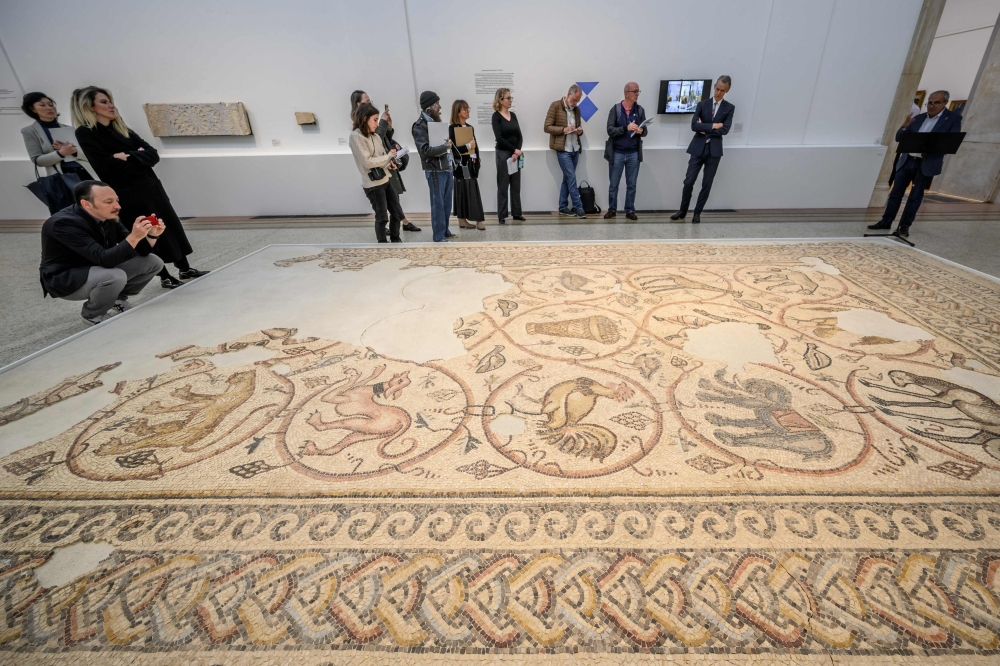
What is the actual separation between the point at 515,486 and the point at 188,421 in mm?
1588

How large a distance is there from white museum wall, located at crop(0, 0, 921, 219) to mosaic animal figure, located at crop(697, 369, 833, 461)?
5.00 metres

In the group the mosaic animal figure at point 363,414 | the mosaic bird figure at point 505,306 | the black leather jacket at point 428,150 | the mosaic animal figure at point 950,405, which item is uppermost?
the black leather jacket at point 428,150

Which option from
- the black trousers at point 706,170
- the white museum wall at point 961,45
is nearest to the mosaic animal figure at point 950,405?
the black trousers at point 706,170

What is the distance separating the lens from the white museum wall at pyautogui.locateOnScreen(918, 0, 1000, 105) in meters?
6.90

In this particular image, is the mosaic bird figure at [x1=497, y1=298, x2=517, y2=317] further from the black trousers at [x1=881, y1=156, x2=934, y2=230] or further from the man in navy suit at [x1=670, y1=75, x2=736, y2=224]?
the black trousers at [x1=881, y1=156, x2=934, y2=230]

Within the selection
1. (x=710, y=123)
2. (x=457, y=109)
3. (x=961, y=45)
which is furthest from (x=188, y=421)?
(x=961, y=45)

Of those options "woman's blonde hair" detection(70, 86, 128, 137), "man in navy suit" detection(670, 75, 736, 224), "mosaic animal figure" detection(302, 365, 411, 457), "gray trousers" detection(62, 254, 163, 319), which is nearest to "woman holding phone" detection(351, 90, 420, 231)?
"woman's blonde hair" detection(70, 86, 128, 137)

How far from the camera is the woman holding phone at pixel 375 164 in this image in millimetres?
4098

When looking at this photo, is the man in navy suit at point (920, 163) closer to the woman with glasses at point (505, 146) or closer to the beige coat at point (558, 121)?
the beige coat at point (558, 121)

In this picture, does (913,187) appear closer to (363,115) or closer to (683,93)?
(683,93)

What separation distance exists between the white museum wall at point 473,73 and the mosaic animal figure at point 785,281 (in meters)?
3.26

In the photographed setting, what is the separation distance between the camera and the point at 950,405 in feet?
6.38

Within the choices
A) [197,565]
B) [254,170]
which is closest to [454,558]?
[197,565]

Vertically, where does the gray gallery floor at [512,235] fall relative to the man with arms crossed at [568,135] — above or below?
below
